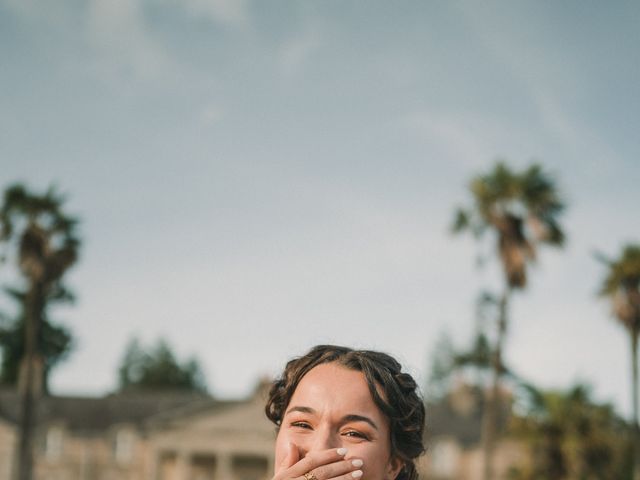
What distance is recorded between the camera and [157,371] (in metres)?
108

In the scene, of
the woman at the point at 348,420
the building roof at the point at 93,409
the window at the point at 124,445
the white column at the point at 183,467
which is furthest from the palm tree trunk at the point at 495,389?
the window at the point at 124,445

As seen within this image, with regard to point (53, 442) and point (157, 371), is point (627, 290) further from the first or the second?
point (157, 371)

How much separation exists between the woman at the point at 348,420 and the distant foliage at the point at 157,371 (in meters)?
107

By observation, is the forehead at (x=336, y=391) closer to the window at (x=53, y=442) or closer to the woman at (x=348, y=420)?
the woman at (x=348, y=420)

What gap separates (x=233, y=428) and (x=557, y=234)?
1287 inches

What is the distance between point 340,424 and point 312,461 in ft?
0.69

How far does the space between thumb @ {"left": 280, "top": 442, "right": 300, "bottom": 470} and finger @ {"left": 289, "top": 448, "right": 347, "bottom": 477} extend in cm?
11

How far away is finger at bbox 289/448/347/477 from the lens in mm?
2375

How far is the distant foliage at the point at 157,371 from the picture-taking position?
4220 inches

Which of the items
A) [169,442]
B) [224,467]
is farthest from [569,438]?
[169,442]

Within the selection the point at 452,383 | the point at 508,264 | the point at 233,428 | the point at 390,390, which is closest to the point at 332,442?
the point at 390,390

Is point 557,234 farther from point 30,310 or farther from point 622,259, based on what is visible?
point 30,310

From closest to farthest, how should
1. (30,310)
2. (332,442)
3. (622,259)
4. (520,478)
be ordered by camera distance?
(332,442)
(520,478)
(622,259)
(30,310)

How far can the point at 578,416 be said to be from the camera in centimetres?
2628
